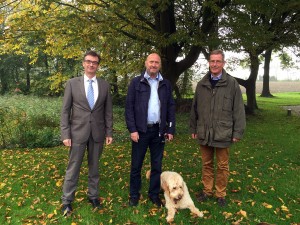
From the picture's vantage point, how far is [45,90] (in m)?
32.1

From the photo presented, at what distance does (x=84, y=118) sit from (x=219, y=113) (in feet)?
6.95

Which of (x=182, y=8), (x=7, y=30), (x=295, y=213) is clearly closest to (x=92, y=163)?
(x=295, y=213)

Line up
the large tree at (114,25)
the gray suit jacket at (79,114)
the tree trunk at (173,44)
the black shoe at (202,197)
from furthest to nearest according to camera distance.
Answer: the tree trunk at (173,44), the large tree at (114,25), the black shoe at (202,197), the gray suit jacket at (79,114)

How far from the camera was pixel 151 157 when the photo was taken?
525cm

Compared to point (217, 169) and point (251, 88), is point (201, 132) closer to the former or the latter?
point (217, 169)

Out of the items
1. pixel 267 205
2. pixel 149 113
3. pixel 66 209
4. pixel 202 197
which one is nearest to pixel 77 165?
pixel 66 209

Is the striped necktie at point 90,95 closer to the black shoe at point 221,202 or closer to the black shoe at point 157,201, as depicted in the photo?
the black shoe at point 157,201

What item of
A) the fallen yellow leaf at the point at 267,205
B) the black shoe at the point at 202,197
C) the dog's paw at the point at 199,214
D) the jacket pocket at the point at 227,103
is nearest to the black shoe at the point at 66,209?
the dog's paw at the point at 199,214

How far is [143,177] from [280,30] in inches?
519

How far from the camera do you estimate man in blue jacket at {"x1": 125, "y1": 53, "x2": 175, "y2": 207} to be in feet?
16.0

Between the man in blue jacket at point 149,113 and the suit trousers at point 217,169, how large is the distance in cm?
83

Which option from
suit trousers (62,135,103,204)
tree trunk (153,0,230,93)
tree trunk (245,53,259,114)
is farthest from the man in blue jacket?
tree trunk (245,53,259,114)

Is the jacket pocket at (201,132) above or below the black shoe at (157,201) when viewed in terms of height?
above

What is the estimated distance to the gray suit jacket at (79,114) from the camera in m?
4.72
